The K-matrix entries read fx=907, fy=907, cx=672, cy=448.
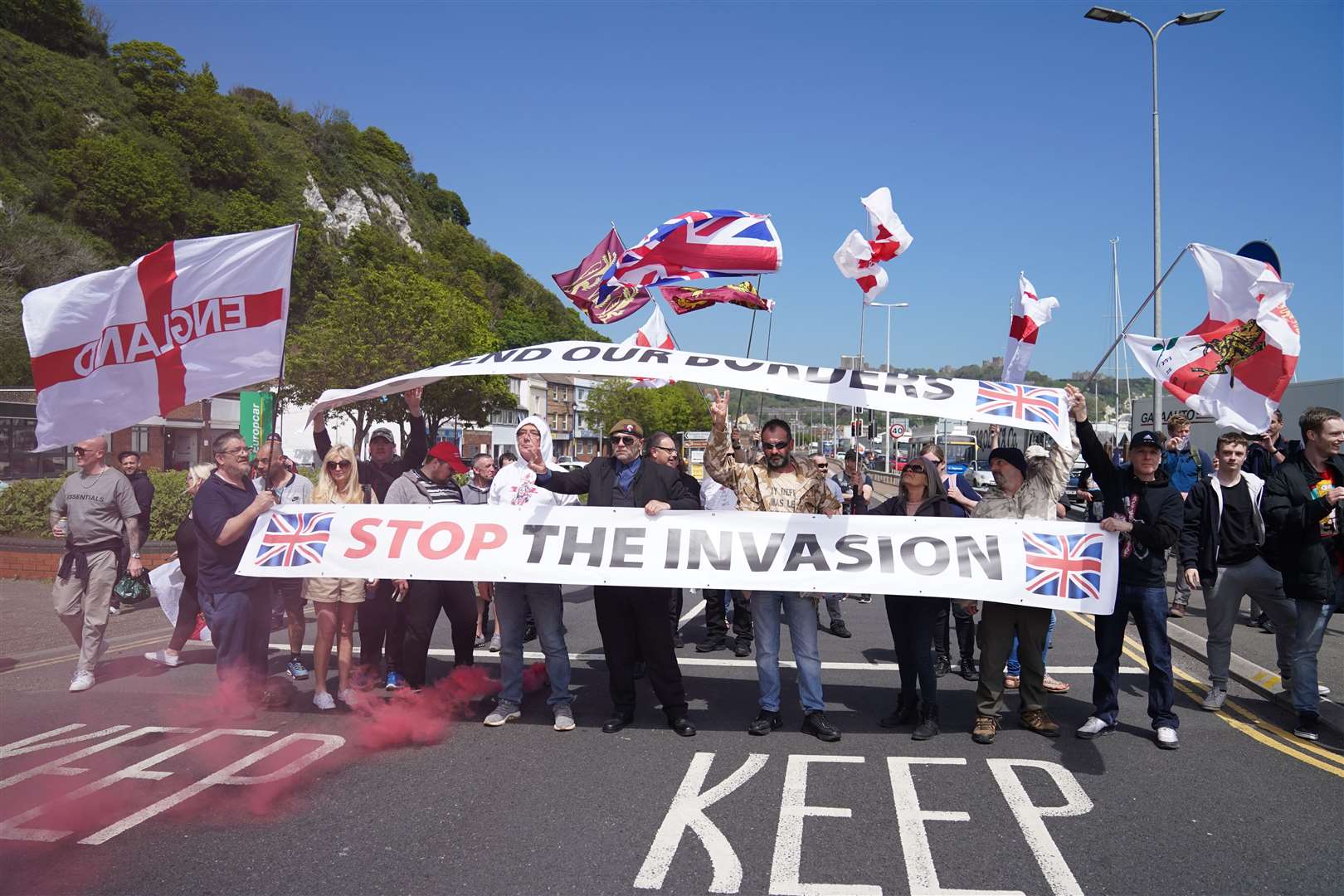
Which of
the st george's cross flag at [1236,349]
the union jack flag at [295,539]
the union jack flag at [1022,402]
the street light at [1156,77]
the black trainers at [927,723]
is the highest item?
the street light at [1156,77]

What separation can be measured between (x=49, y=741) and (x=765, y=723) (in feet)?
14.8

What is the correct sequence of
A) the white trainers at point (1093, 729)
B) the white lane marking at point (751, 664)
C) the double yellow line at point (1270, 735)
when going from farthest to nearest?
the white lane marking at point (751, 664), the white trainers at point (1093, 729), the double yellow line at point (1270, 735)

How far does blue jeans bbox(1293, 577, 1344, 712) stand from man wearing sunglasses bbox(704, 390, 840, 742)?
10.2 ft

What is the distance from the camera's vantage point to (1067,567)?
19.2ft

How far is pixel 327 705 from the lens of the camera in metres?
6.48

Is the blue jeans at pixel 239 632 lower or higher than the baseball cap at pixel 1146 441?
lower

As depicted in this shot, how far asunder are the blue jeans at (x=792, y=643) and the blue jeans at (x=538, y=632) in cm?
134

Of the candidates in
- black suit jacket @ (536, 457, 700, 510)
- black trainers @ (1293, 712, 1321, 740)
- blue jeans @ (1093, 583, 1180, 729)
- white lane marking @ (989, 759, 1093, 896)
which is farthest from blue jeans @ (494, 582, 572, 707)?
black trainers @ (1293, 712, 1321, 740)

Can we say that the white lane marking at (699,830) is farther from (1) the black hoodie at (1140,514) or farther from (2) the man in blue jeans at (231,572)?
(2) the man in blue jeans at (231,572)

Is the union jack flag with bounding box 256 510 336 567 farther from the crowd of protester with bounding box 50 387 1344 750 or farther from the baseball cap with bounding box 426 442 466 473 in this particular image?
the baseball cap with bounding box 426 442 466 473

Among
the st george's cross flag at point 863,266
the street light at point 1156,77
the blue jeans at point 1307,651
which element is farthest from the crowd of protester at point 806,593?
the street light at point 1156,77

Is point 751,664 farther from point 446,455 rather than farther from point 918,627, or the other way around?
point 446,455

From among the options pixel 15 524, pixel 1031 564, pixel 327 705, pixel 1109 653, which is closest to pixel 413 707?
pixel 327 705

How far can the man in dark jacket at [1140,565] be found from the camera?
577cm
